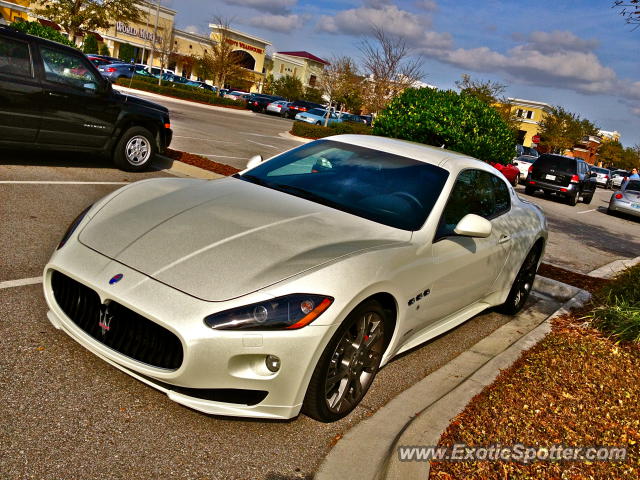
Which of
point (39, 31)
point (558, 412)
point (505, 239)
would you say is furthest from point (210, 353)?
point (39, 31)

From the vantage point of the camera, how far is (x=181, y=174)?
10.4m

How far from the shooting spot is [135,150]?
32.0ft

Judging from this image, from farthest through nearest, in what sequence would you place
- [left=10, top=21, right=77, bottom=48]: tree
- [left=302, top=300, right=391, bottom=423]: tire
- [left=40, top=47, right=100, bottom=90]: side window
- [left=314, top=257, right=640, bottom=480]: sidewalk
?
[left=10, top=21, right=77, bottom=48]: tree
[left=40, top=47, right=100, bottom=90]: side window
[left=302, top=300, right=391, bottom=423]: tire
[left=314, top=257, right=640, bottom=480]: sidewalk

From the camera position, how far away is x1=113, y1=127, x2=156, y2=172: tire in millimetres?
9516

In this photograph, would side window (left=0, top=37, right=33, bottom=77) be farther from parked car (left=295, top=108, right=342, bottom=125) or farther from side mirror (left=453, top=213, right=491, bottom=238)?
parked car (left=295, top=108, right=342, bottom=125)

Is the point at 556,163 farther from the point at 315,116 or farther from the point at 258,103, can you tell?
the point at 258,103

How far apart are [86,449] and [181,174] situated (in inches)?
315

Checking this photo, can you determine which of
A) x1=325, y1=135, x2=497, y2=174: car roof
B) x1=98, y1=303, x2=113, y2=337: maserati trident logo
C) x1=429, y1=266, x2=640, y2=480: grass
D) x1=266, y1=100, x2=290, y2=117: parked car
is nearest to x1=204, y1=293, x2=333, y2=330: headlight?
x1=98, y1=303, x2=113, y2=337: maserati trident logo

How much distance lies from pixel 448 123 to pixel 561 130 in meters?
58.9

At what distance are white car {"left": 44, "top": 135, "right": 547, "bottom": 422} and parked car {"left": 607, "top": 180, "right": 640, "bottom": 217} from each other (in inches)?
714

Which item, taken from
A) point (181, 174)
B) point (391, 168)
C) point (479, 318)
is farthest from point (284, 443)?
point (181, 174)

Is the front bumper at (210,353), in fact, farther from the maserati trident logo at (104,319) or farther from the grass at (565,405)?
the grass at (565,405)

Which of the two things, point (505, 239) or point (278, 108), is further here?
point (278, 108)

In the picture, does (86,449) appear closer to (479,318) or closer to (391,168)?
(391,168)
